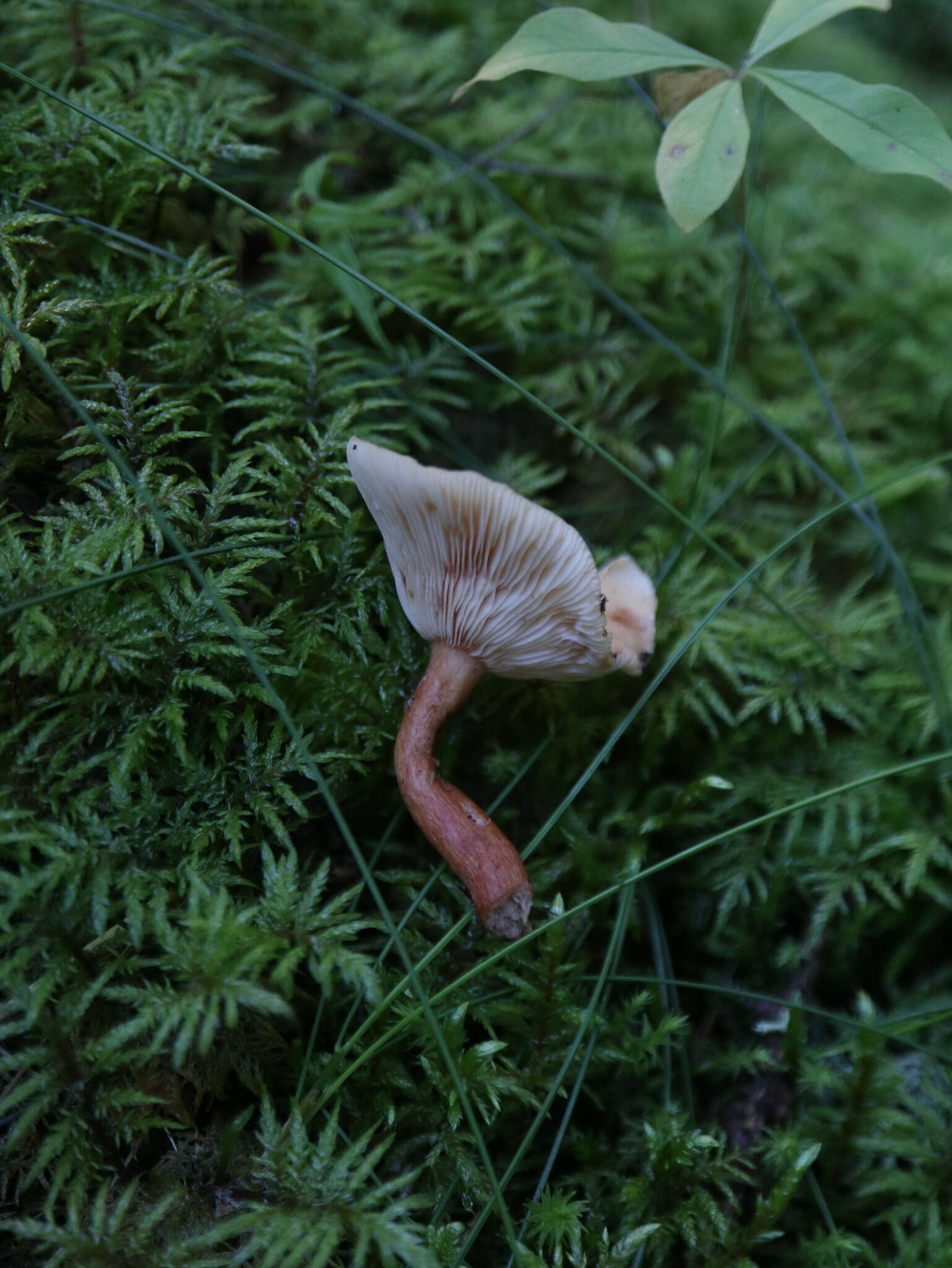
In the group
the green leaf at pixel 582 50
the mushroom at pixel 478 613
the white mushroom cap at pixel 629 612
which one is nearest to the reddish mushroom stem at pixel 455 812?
the mushroom at pixel 478 613

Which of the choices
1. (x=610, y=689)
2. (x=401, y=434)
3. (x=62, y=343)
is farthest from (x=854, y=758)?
(x=62, y=343)

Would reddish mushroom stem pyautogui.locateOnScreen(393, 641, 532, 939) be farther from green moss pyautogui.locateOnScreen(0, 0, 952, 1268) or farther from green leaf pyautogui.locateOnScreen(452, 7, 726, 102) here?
green leaf pyautogui.locateOnScreen(452, 7, 726, 102)

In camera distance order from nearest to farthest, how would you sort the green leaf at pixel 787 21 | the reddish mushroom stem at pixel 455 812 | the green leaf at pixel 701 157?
the reddish mushroom stem at pixel 455 812
the green leaf at pixel 701 157
the green leaf at pixel 787 21

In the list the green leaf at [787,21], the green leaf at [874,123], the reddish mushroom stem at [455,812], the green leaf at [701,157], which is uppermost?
the green leaf at [787,21]

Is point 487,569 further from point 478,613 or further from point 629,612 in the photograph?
point 629,612

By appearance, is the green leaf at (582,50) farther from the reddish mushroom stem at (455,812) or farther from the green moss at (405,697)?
the reddish mushroom stem at (455,812)

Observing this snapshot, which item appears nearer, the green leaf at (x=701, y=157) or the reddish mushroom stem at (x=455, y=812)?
the reddish mushroom stem at (x=455, y=812)
